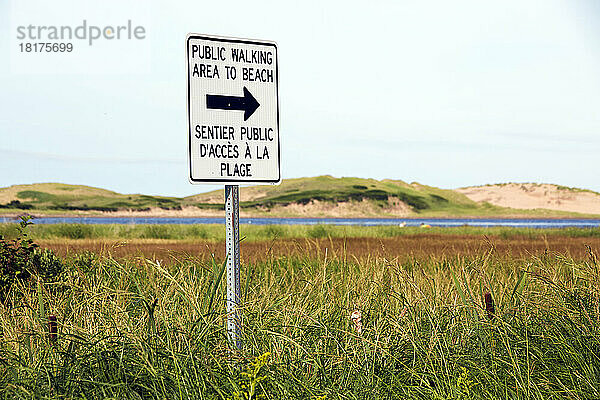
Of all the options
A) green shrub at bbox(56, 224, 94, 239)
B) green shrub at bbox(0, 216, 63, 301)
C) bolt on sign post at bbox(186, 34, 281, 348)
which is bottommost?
green shrub at bbox(56, 224, 94, 239)

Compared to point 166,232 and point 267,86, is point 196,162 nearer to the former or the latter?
point 267,86

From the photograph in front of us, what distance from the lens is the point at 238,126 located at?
16.4 feet

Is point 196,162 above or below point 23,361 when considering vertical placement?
above

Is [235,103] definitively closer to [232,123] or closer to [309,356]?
[232,123]

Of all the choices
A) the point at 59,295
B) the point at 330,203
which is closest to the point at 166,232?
the point at 59,295

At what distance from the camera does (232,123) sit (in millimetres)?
4988

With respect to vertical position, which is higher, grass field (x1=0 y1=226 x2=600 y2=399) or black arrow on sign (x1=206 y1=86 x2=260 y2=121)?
black arrow on sign (x1=206 y1=86 x2=260 y2=121)

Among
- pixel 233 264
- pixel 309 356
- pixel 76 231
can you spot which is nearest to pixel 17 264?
pixel 233 264

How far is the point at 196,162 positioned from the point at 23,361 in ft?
6.49

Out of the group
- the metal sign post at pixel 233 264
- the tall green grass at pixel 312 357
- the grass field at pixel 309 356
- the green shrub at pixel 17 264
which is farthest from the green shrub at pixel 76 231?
the metal sign post at pixel 233 264

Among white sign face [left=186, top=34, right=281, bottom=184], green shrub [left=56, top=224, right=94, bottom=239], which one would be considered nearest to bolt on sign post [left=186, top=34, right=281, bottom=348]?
white sign face [left=186, top=34, right=281, bottom=184]

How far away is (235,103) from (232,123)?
0.58 ft

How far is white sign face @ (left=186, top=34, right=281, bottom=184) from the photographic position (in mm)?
4871

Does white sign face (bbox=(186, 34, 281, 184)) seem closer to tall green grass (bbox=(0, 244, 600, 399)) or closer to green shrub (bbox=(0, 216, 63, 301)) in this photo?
tall green grass (bbox=(0, 244, 600, 399))
